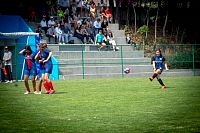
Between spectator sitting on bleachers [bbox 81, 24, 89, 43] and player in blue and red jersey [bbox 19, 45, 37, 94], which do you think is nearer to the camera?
player in blue and red jersey [bbox 19, 45, 37, 94]

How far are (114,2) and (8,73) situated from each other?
13714mm

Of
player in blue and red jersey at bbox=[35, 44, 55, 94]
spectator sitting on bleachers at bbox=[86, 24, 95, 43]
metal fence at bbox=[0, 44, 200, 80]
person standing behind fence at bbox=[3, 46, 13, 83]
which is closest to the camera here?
player in blue and red jersey at bbox=[35, 44, 55, 94]

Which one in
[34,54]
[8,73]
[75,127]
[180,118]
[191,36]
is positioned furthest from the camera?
[191,36]

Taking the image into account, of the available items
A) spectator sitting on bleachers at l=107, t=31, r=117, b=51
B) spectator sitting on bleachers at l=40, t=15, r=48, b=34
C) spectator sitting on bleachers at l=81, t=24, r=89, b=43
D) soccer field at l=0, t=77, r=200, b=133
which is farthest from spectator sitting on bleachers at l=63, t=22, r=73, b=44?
soccer field at l=0, t=77, r=200, b=133

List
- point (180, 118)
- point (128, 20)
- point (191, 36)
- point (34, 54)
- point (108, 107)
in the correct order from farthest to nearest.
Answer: point (128, 20)
point (191, 36)
point (34, 54)
point (108, 107)
point (180, 118)

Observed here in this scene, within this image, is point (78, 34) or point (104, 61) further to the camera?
point (78, 34)

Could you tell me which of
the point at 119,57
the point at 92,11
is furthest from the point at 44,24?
the point at 92,11

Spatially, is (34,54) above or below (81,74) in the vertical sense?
above

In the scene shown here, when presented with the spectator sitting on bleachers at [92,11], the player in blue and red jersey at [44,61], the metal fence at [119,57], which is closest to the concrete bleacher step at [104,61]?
the metal fence at [119,57]

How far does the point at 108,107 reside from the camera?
14445mm

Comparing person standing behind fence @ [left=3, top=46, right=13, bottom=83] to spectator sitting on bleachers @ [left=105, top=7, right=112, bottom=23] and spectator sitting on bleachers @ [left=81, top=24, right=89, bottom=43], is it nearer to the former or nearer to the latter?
spectator sitting on bleachers @ [left=81, top=24, right=89, bottom=43]

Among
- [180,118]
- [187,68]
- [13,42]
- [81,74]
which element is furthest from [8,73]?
[180,118]

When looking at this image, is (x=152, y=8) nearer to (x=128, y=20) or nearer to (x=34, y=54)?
(x=128, y=20)

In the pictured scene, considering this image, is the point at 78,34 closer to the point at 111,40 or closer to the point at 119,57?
the point at 111,40
